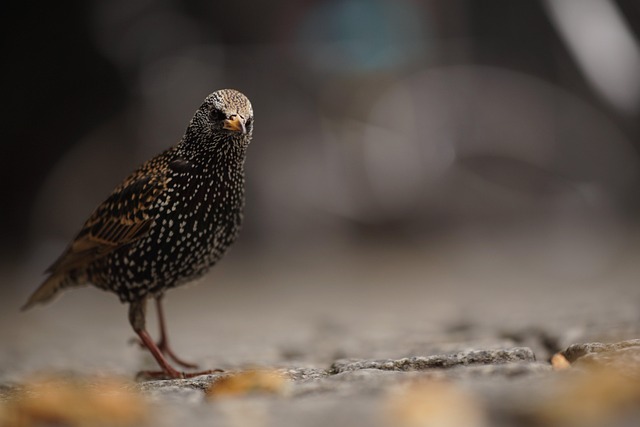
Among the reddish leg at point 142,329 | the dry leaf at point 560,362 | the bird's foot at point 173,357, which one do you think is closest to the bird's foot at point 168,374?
the reddish leg at point 142,329

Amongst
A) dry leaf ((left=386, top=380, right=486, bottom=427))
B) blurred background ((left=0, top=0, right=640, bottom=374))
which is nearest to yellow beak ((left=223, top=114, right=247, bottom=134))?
dry leaf ((left=386, top=380, right=486, bottom=427))

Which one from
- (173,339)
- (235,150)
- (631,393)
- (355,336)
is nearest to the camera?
(631,393)

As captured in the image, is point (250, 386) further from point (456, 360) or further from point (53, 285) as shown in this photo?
point (53, 285)

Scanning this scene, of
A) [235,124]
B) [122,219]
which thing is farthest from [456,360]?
[122,219]

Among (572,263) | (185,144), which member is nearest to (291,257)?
(572,263)

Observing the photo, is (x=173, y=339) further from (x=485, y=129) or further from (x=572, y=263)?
(x=485, y=129)

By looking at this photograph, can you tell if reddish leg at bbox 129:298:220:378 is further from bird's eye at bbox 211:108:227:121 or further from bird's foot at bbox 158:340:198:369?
bird's eye at bbox 211:108:227:121

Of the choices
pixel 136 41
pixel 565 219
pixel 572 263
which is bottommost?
pixel 572 263
